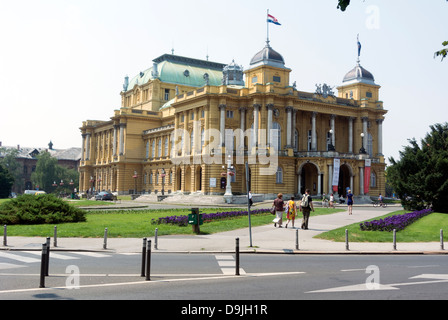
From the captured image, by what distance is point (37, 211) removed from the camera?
100ft

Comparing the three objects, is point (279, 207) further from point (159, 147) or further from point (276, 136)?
point (159, 147)

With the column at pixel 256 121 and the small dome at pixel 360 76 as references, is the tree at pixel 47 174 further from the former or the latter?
the small dome at pixel 360 76

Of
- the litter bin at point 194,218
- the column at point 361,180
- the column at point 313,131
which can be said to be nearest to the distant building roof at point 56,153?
the column at point 313,131

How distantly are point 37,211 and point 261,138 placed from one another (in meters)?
42.5

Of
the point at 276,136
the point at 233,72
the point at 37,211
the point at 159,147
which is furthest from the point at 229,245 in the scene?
the point at 159,147

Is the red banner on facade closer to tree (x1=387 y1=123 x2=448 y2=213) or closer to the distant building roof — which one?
tree (x1=387 y1=123 x2=448 y2=213)

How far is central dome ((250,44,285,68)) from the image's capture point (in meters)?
71.9

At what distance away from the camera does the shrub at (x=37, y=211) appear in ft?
98.1

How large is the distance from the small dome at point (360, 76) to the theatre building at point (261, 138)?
0.56 ft

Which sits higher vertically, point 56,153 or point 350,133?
point 56,153

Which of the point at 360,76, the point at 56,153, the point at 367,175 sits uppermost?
the point at 360,76

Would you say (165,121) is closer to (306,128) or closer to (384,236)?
(306,128)

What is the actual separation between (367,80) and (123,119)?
4687 centimetres

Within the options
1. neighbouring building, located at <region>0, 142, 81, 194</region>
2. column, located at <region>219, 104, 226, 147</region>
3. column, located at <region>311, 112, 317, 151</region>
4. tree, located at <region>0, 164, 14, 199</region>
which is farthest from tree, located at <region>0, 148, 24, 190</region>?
column, located at <region>311, 112, 317, 151</region>
